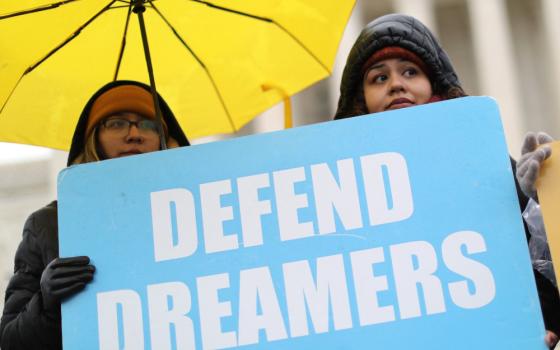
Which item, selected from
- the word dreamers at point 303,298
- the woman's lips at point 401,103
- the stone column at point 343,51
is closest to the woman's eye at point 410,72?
the woman's lips at point 401,103

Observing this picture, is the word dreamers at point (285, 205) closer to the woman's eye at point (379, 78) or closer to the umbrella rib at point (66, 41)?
the woman's eye at point (379, 78)

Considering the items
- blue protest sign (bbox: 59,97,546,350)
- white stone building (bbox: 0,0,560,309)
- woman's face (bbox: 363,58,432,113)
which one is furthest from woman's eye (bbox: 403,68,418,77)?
white stone building (bbox: 0,0,560,309)

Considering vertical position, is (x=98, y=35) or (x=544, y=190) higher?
(x=98, y=35)

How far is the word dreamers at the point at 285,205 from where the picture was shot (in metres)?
2.76

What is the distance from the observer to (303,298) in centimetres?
271

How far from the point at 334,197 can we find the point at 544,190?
1.83 ft

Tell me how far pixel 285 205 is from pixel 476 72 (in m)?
27.4

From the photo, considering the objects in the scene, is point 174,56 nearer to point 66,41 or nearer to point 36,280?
point 66,41

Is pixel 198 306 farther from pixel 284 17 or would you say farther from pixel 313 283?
pixel 284 17

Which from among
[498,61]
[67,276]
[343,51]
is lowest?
[67,276]

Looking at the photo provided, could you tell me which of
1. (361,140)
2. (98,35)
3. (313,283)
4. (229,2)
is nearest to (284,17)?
(229,2)

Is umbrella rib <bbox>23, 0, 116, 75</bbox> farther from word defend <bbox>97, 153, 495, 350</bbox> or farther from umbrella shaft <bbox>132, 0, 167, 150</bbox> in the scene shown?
word defend <bbox>97, 153, 495, 350</bbox>

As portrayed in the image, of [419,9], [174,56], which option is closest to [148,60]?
[174,56]

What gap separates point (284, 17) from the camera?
12.5 ft
